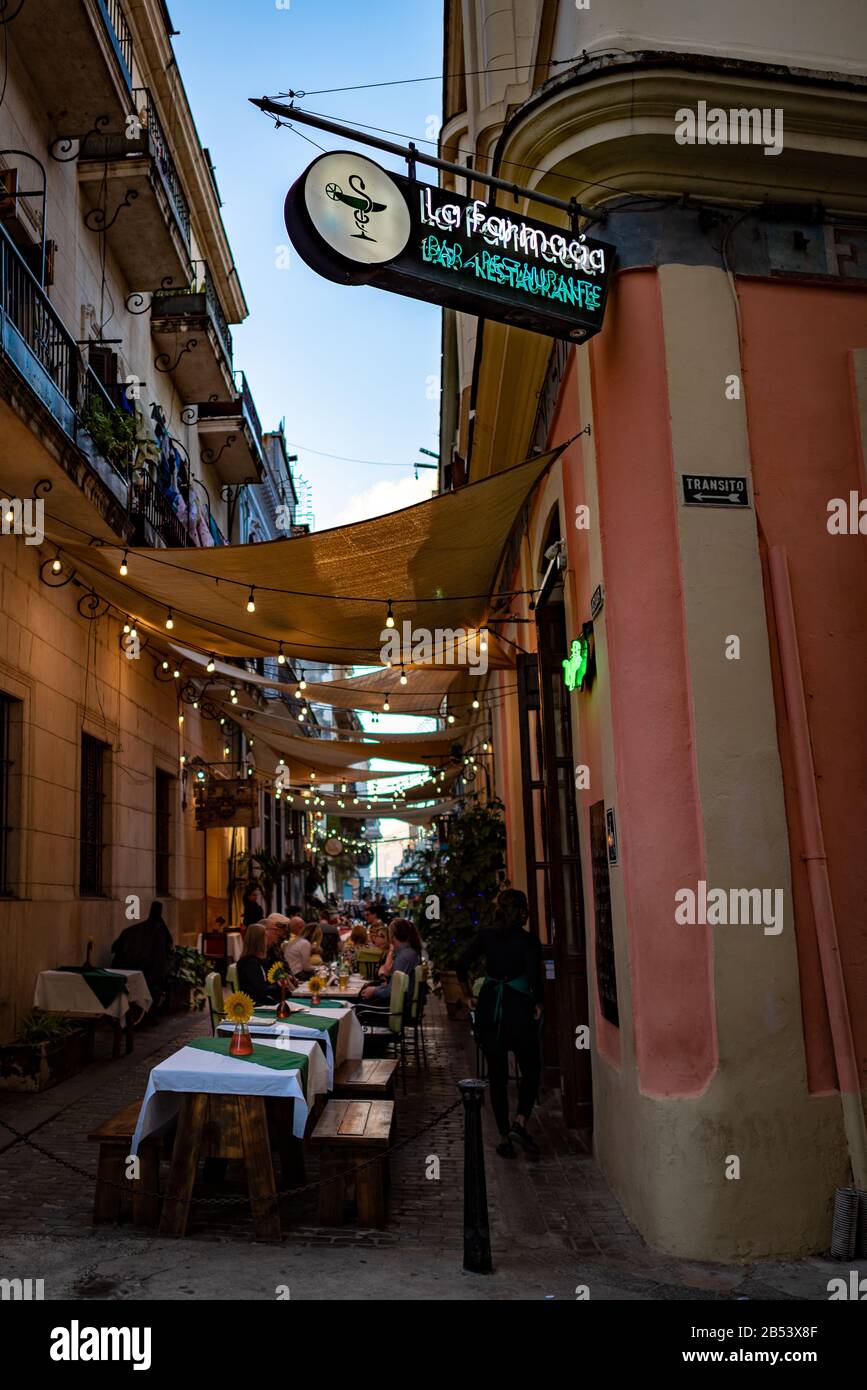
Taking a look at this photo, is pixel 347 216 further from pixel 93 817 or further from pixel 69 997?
pixel 93 817

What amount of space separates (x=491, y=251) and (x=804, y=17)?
269cm

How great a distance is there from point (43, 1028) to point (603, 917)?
5.26m

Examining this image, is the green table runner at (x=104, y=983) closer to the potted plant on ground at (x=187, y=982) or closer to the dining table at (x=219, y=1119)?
the potted plant on ground at (x=187, y=982)

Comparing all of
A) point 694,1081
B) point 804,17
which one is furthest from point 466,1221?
point 804,17

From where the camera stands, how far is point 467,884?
12273 mm

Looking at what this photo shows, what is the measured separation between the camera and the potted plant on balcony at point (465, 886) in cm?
1196

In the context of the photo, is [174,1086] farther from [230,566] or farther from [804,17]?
[804,17]

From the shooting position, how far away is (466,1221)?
15.1 feet

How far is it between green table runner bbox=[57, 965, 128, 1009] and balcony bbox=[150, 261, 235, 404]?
9684 mm

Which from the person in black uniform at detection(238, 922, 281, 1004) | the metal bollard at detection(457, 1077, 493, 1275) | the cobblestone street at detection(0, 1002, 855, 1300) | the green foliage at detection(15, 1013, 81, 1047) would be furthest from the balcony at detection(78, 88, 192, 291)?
the metal bollard at detection(457, 1077, 493, 1275)

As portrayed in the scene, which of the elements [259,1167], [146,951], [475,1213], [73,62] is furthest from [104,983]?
[73,62]

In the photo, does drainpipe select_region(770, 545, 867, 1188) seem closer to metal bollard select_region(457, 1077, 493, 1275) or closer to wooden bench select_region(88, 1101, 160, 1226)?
metal bollard select_region(457, 1077, 493, 1275)

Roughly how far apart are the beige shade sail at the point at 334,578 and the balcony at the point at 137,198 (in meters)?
5.06

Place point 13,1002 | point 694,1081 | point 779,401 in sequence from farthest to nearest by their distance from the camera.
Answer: point 13,1002, point 779,401, point 694,1081
